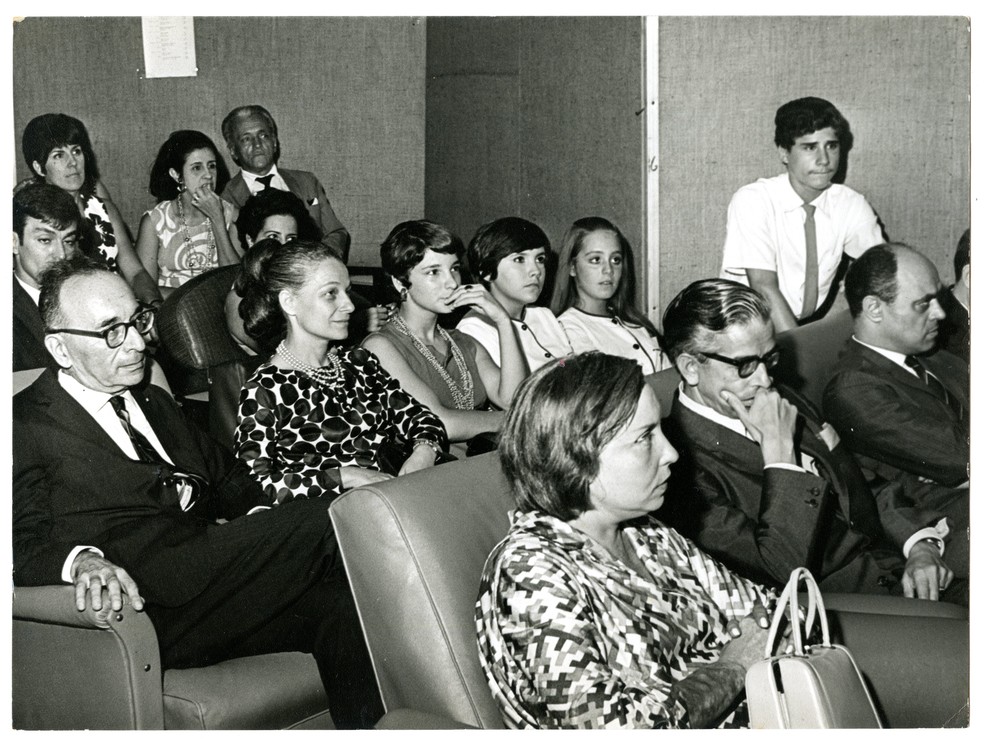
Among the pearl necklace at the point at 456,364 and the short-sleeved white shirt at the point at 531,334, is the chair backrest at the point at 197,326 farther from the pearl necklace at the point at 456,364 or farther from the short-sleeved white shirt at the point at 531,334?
the short-sleeved white shirt at the point at 531,334

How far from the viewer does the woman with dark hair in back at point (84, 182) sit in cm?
261

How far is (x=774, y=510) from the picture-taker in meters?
2.35

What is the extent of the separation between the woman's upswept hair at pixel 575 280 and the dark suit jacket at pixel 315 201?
67 cm

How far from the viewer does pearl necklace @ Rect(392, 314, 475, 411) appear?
3094 mm

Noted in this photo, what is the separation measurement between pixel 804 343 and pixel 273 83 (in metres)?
1.68

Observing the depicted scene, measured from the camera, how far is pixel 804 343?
119 inches

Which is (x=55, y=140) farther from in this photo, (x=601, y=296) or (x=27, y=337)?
(x=601, y=296)

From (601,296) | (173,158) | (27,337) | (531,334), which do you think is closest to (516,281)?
(531,334)

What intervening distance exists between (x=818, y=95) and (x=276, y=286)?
1579mm

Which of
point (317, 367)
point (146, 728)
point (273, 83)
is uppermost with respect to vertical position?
point (273, 83)
